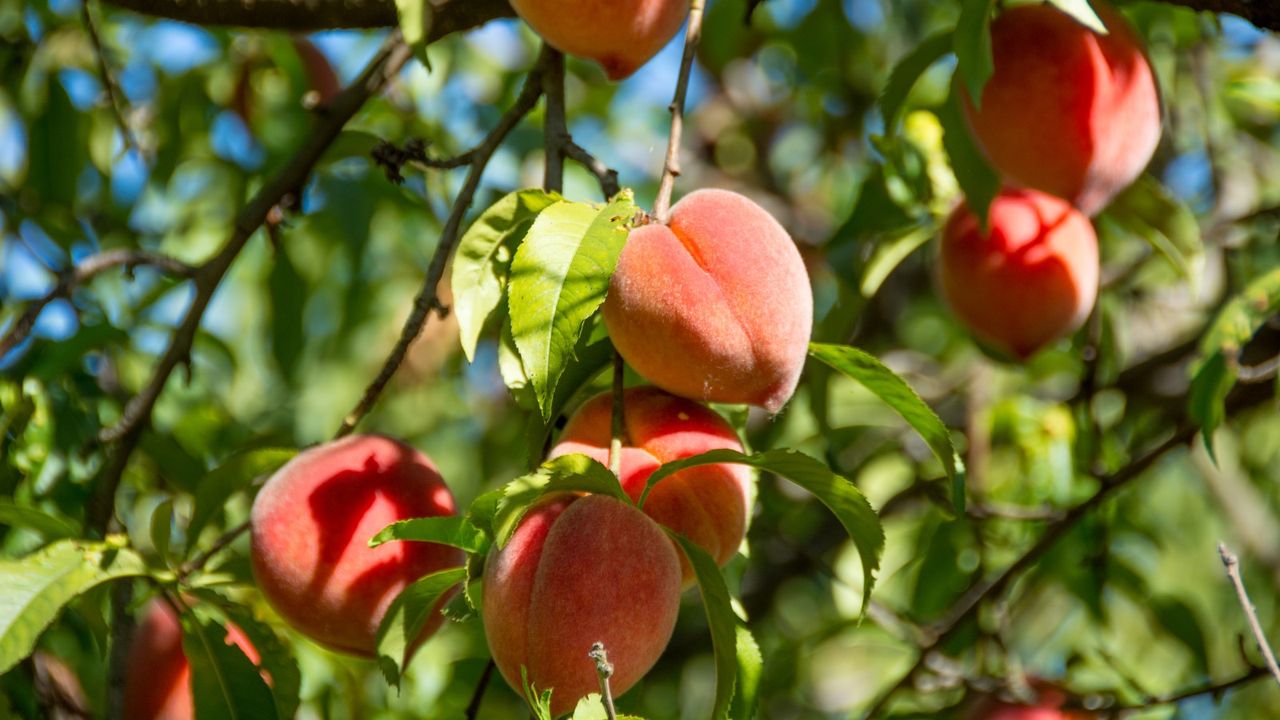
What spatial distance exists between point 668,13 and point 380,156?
1.02ft

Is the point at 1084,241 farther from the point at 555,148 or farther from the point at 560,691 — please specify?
the point at 560,691

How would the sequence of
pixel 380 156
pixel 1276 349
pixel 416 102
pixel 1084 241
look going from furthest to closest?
pixel 416 102
pixel 1276 349
pixel 1084 241
pixel 380 156

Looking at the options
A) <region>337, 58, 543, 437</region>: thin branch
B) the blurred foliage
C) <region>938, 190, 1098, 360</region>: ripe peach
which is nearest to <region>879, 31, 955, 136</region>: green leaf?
the blurred foliage

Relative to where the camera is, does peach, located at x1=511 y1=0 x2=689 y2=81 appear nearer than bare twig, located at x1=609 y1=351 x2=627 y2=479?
No

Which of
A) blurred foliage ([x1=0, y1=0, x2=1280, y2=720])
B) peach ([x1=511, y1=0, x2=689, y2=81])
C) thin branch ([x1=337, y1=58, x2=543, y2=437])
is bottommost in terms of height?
blurred foliage ([x1=0, y1=0, x2=1280, y2=720])

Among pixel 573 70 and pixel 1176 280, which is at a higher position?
pixel 573 70

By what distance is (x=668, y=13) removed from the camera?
3.81ft

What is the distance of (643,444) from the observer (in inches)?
41.8

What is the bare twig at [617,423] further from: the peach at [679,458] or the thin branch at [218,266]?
the thin branch at [218,266]

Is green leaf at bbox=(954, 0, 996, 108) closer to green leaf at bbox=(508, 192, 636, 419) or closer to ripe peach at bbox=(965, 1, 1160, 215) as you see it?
ripe peach at bbox=(965, 1, 1160, 215)

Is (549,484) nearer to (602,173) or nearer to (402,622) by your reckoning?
(402,622)

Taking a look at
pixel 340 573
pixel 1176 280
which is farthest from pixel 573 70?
pixel 340 573

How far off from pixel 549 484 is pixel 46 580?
1.44 ft

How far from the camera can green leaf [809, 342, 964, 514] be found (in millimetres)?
1093
